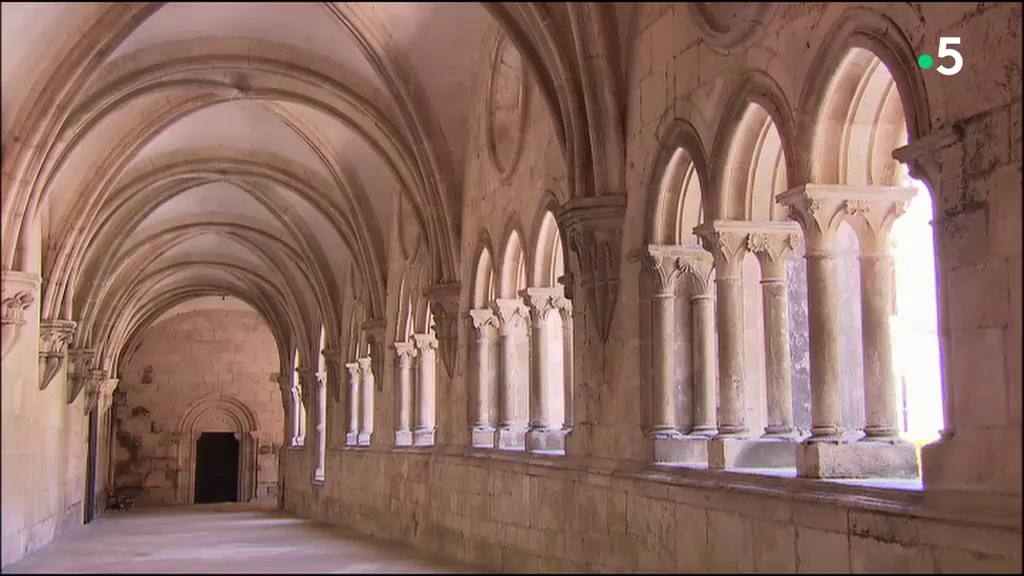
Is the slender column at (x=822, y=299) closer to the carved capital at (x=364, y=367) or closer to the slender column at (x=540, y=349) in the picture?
the slender column at (x=540, y=349)

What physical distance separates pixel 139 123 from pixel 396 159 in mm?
2738

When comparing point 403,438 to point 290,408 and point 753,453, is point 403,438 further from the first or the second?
point 290,408

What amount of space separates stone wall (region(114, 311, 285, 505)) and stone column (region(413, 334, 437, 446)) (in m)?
15.8

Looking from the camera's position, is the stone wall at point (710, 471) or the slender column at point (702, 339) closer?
the stone wall at point (710, 471)

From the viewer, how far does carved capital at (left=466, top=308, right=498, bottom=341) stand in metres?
10.5

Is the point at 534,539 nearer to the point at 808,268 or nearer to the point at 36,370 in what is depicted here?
the point at 808,268

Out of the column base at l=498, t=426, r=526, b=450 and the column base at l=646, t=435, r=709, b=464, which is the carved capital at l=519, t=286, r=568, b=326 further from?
the column base at l=646, t=435, r=709, b=464

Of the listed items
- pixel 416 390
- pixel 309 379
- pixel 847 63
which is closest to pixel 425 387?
pixel 416 390

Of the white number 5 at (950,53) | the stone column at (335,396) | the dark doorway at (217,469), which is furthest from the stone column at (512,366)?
the dark doorway at (217,469)

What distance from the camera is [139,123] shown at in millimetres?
12109

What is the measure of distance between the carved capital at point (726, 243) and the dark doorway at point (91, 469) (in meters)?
15.5

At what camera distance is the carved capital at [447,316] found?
1099 cm

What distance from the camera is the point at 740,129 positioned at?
607 cm

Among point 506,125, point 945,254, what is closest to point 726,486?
point 945,254
